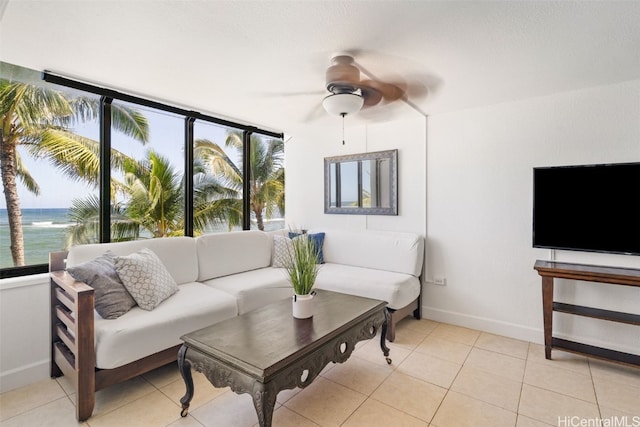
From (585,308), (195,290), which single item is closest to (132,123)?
(195,290)

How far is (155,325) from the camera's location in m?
2.05

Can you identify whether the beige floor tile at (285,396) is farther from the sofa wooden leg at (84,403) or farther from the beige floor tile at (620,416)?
the beige floor tile at (620,416)

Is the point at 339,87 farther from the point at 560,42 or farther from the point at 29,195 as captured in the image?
the point at 29,195

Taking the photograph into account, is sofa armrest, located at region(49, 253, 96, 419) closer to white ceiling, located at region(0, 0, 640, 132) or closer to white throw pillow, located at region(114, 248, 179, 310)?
white throw pillow, located at region(114, 248, 179, 310)

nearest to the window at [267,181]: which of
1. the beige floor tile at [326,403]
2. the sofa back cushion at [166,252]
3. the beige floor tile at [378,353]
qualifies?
the sofa back cushion at [166,252]

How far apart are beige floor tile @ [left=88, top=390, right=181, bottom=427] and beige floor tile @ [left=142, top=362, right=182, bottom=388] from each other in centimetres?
18

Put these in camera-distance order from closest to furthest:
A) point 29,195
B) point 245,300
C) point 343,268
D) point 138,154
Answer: point 29,195 → point 245,300 → point 343,268 → point 138,154

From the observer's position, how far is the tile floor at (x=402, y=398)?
1832 millimetres

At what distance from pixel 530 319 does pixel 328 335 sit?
2233mm

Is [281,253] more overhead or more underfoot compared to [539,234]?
more underfoot

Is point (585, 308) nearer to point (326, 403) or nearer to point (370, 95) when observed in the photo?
point (326, 403)

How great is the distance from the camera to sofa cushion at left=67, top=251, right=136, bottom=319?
81.7 inches

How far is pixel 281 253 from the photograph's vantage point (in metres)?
3.70

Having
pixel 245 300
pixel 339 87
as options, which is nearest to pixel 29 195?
pixel 245 300
